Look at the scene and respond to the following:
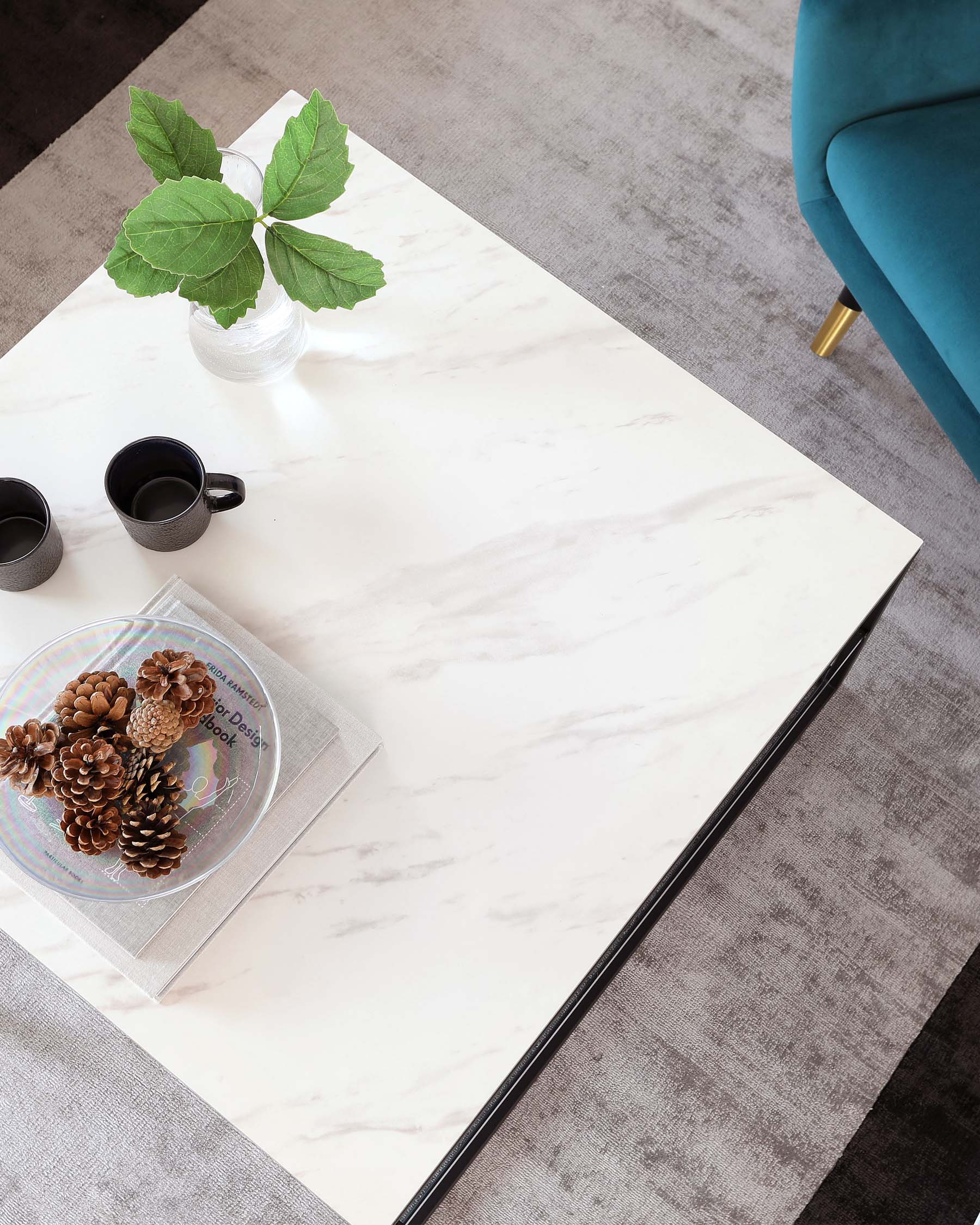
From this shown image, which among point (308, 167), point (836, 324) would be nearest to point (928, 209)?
point (836, 324)

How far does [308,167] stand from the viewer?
80 cm

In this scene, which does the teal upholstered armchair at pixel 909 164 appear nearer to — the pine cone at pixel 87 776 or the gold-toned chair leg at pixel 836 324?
the gold-toned chair leg at pixel 836 324

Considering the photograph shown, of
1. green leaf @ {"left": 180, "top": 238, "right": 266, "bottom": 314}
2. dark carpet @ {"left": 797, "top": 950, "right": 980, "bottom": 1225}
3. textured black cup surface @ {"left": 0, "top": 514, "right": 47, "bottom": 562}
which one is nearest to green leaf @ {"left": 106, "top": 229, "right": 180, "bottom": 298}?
green leaf @ {"left": 180, "top": 238, "right": 266, "bottom": 314}

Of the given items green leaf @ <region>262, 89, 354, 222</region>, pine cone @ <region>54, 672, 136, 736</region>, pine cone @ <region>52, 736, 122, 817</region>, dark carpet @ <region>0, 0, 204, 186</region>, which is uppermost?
dark carpet @ <region>0, 0, 204, 186</region>

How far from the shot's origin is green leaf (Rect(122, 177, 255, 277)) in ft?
2.44

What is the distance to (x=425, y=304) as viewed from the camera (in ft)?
3.34

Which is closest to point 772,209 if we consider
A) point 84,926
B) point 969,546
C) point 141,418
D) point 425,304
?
point 969,546

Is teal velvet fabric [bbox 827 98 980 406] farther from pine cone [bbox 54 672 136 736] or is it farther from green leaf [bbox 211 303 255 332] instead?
pine cone [bbox 54 672 136 736]

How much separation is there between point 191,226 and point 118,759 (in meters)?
0.41

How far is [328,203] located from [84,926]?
0.62 meters

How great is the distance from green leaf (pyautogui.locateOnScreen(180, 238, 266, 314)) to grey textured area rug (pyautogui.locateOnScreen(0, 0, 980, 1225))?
0.81 m

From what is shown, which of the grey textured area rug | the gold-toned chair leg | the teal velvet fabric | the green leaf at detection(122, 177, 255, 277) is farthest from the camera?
the gold-toned chair leg

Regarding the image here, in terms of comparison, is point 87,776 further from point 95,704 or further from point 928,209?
point 928,209

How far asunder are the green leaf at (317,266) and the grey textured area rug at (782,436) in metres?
0.76
